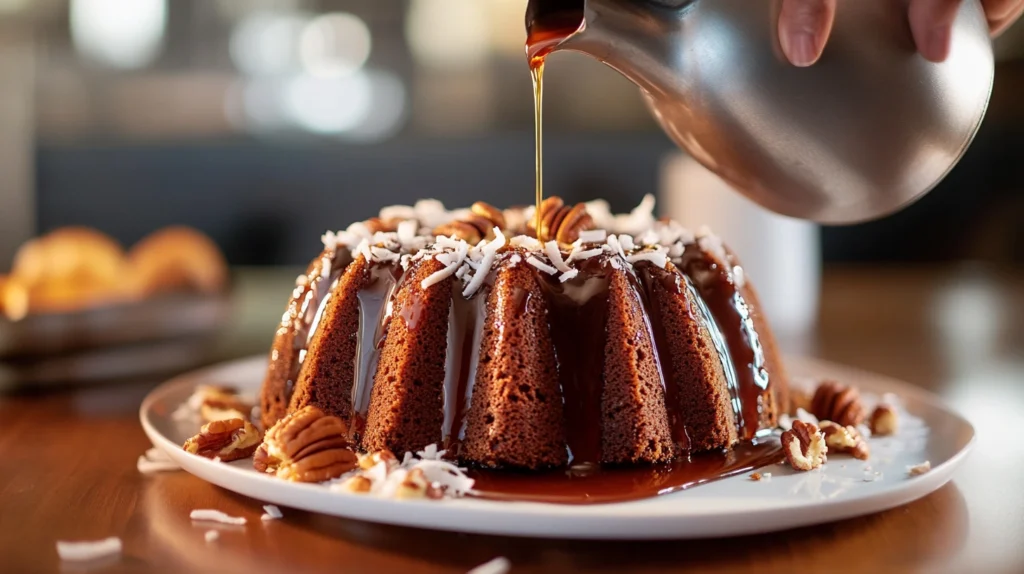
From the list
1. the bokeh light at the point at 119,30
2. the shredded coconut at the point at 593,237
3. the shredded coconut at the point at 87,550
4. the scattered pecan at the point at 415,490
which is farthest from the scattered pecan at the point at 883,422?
the bokeh light at the point at 119,30

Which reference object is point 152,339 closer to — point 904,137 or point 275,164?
point 904,137

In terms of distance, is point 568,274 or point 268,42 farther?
point 268,42

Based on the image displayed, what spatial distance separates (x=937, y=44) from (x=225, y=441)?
1119mm

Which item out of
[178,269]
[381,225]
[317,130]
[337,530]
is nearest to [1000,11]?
[381,225]

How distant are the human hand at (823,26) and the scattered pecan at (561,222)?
449 mm

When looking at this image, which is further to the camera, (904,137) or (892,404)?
(892,404)

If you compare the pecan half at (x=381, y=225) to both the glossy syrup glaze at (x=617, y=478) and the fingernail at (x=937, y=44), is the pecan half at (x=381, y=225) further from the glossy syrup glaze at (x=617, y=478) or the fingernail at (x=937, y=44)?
the fingernail at (x=937, y=44)

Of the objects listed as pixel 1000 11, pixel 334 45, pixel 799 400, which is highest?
pixel 334 45

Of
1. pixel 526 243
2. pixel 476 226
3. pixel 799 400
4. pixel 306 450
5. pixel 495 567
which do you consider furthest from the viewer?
pixel 799 400

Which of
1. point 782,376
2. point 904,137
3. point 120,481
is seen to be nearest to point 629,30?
point 904,137

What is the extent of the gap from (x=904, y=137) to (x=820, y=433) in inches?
16.7

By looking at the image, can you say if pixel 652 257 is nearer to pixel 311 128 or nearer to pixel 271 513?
pixel 271 513

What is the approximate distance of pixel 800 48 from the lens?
4.34 ft

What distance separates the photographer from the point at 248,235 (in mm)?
5188
